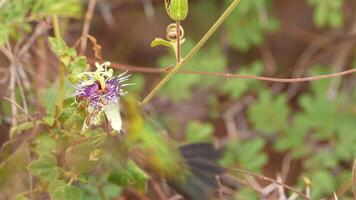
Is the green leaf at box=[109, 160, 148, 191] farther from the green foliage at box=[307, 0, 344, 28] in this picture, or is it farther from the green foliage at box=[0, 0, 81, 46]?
the green foliage at box=[307, 0, 344, 28]

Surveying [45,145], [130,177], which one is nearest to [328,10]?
[130,177]

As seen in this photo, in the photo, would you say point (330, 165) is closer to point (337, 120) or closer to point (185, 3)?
point (337, 120)

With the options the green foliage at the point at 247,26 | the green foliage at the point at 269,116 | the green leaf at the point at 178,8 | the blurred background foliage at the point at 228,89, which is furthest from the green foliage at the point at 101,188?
the green foliage at the point at 247,26

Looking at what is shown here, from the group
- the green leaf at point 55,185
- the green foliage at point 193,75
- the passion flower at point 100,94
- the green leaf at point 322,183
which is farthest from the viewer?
the green foliage at point 193,75

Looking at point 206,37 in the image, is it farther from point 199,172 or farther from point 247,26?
point 247,26

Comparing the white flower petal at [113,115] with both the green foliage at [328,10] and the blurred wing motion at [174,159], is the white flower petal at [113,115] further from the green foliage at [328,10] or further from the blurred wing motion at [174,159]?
the green foliage at [328,10]

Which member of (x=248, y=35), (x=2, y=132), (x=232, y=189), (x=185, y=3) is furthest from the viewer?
(x=248, y=35)

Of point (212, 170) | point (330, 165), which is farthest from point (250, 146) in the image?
point (212, 170)
